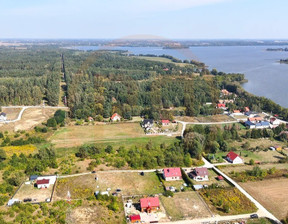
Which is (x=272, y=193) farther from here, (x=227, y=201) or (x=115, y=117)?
(x=115, y=117)

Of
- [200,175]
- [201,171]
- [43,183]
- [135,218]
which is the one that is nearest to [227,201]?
[200,175]

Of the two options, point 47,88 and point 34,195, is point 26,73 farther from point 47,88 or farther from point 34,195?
point 34,195

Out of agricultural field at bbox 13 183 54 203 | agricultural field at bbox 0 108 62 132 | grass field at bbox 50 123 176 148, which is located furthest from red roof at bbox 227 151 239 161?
agricultural field at bbox 0 108 62 132

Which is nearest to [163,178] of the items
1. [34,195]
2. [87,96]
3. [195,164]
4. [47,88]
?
[195,164]

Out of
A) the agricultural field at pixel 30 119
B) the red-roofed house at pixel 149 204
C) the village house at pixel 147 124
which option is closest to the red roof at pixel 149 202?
the red-roofed house at pixel 149 204

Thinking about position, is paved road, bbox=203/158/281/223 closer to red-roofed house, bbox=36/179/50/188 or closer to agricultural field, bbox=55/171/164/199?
agricultural field, bbox=55/171/164/199
